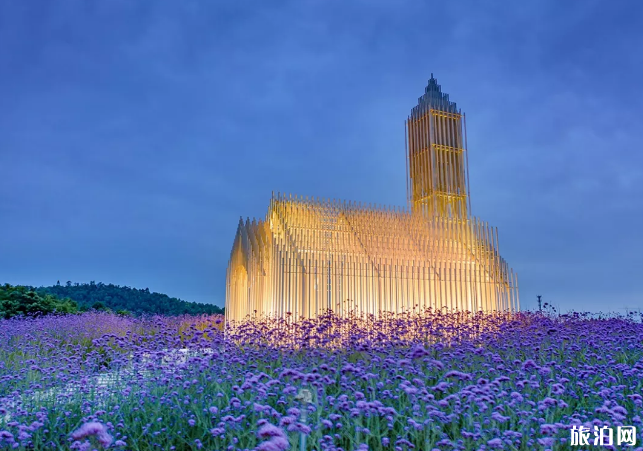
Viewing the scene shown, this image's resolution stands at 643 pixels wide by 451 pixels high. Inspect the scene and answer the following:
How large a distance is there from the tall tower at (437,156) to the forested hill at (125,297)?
66.1 ft

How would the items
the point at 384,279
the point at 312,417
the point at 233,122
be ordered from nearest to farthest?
the point at 312,417 < the point at 384,279 < the point at 233,122

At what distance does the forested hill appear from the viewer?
114 feet

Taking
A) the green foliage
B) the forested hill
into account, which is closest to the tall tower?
the green foliage

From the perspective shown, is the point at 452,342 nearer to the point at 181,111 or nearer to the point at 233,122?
the point at 181,111

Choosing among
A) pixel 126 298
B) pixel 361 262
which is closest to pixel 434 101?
pixel 361 262

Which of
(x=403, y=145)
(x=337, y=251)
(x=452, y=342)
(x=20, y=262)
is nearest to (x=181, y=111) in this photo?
(x=20, y=262)

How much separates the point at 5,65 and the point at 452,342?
25.8 meters

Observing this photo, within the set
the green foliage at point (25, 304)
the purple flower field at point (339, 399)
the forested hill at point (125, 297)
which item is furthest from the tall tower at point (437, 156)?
the forested hill at point (125, 297)

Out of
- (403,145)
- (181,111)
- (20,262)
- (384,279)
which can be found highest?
(181,111)

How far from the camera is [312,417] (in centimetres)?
337

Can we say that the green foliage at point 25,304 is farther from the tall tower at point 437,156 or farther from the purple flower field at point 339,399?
the tall tower at point 437,156

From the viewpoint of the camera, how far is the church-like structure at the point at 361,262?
41.5 ft

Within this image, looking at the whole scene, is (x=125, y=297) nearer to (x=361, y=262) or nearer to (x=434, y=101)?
(x=434, y=101)

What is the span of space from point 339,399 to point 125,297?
3488 cm
